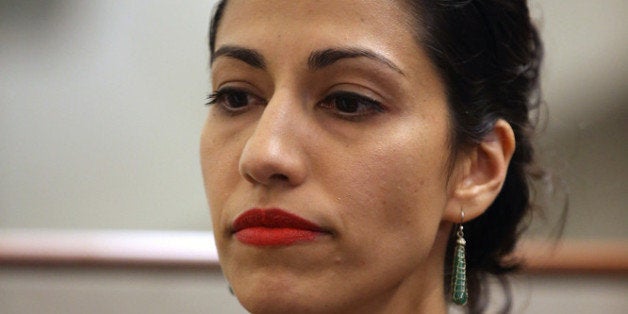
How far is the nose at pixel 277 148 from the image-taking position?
94cm

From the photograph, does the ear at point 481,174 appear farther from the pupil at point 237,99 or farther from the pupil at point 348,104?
the pupil at point 237,99

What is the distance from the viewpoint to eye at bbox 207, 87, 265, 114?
107 cm

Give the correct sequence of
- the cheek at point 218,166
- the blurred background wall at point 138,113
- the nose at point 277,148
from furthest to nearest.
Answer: the blurred background wall at point 138,113 → the cheek at point 218,166 → the nose at point 277,148

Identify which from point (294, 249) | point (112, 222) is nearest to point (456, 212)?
point (294, 249)

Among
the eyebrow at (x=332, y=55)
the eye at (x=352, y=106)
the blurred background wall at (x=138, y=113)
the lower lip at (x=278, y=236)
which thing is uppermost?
A: the blurred background wall at (x=138, y=113)

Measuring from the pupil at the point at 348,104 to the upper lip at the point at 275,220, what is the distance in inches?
6.0

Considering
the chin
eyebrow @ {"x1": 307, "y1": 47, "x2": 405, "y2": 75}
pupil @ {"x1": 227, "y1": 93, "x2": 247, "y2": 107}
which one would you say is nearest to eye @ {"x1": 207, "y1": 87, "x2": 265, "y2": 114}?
pupil @ {"x1": 227, "y1": 93, "x2": 247, "y2": 107}

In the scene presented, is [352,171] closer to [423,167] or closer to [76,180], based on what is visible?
[423,167]

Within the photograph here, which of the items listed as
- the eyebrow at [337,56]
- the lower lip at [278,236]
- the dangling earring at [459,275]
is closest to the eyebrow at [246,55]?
the eyebrow at [337,56]

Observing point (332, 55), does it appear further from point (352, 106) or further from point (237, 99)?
point (237, 99)

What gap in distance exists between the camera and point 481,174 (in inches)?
43.9

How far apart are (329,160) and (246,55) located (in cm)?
18

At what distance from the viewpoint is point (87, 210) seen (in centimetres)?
180

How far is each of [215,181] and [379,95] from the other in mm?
244
